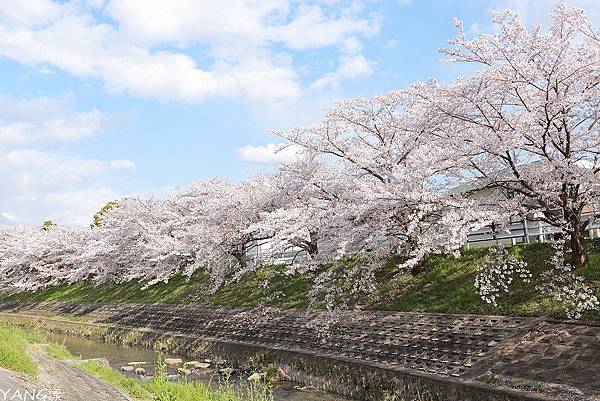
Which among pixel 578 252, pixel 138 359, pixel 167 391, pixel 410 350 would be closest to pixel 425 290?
pixel 410 350

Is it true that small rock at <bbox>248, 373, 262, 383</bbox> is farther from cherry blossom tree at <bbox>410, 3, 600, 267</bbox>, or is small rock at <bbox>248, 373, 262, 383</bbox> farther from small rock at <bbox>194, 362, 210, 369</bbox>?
cherry blossom tree at <bbox>410, 3, 600, 267</bbox>

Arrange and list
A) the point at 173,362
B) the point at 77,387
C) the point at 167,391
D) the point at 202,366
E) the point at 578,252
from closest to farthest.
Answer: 1. the point at 77,387
2. the point at 167,391
3. the point at 578,252
4. the point at 202,366
5. the point at 173,362

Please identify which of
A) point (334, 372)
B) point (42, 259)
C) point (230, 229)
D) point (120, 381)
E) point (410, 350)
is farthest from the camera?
point (42, 259)

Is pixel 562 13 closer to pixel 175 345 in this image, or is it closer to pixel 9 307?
pixel 175 345

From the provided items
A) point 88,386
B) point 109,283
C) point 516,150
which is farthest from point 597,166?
point 109,283

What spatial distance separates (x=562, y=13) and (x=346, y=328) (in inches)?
401

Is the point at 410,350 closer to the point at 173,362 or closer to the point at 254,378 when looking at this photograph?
the point at 254,378

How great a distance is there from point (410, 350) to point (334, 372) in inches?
86.4

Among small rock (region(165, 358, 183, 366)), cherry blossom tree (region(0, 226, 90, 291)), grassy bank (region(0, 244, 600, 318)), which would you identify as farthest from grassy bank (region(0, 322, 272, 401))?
cherry blossom tree (region(0, 226, 90, 291))

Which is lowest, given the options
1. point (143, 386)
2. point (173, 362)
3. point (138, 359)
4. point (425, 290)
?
point (138, 359)

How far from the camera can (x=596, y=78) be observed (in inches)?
440

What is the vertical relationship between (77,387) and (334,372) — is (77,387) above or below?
above

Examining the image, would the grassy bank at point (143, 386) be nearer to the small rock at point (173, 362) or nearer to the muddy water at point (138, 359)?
the muddy water at point (138, 359)

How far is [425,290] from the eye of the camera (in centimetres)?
1587
